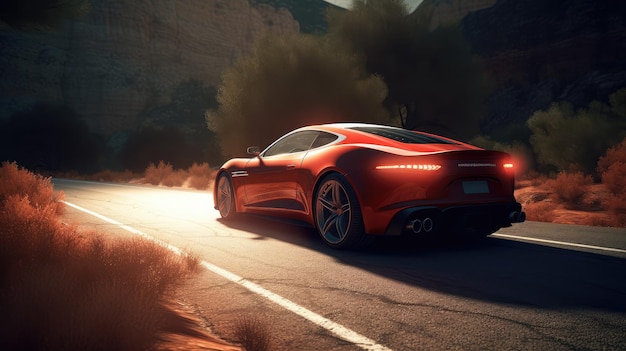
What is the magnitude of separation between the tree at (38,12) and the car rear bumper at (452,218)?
26.6 ft

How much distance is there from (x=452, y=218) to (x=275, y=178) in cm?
244

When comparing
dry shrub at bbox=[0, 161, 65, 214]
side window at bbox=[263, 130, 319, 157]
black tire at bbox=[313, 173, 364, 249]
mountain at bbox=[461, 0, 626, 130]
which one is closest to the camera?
black tire at bbox=[313, 173, 364, 249]

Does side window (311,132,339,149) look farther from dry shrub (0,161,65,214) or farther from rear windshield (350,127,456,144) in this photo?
dry shrub (0,161,65,214)

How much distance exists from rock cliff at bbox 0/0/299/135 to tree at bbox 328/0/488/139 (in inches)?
1168

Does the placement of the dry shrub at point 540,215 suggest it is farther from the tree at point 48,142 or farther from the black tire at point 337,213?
the tree at point 48,142


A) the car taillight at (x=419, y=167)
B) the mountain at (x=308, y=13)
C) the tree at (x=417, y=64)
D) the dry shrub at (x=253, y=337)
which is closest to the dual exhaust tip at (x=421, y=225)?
the car taillight at (x=419, y=167)

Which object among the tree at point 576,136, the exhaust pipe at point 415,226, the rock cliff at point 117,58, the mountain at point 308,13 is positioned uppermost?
the mountain at point 308,13

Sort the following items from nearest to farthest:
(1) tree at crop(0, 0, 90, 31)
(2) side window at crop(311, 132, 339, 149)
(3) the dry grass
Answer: (3) the dry grass
(2) side window at crop(311, 132, 339, 149)
(1) tree at crop(0, 0, 90, 31)

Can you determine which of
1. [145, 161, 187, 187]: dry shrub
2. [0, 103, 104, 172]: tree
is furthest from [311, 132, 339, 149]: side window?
[0, 103, 104, 172]: tree

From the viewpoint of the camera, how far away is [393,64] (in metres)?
29.2

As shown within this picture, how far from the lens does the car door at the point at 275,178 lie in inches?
251

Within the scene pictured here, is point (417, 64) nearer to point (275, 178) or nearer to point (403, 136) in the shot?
point (275, 178)

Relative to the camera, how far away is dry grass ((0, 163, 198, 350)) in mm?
2322

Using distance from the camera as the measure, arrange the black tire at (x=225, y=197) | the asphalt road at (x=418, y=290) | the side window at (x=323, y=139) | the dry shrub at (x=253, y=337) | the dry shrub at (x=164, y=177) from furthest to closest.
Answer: the dry shrub at (x=164, y=177) → the black tire at (x=225, y=197) → the side window at (x=323, y=139) → the asphalt road at (x=418, y=290) → the dry shrub at (x=253, y=337)
